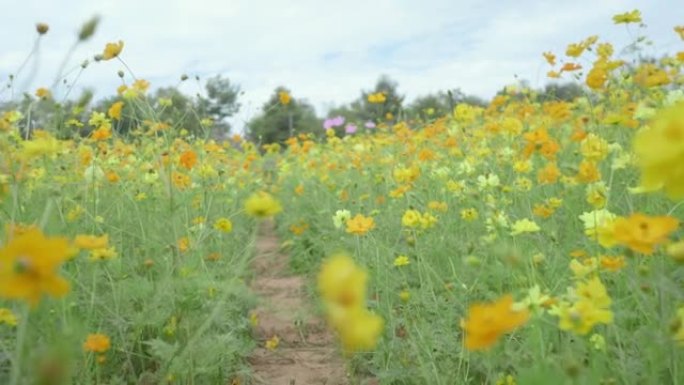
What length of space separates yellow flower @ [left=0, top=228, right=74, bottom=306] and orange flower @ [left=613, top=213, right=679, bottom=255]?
80 centimetres

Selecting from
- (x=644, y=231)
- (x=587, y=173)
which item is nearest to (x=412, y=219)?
(x=587, y=173)

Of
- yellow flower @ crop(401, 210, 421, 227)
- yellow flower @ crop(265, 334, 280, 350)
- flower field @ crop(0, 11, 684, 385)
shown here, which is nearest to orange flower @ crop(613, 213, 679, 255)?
flower field @ crop(0, 11, 684, 385)

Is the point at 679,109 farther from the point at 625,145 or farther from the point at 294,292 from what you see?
the point at 294,292

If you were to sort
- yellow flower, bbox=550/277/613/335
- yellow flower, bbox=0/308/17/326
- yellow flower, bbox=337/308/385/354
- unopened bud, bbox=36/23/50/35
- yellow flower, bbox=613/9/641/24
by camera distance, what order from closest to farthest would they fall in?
yellow flower, bbox=337/308/385/354 → yellow flower, bbox=550/277/613/335 → yellow flower, bbox=0/308/17/326 → unopened bud, bbox=36/23/50/35 → yellow flower, bbox=613/9/641/24

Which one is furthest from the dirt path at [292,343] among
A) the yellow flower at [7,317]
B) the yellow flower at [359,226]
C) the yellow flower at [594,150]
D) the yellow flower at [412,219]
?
the yellow flower at [594,150]

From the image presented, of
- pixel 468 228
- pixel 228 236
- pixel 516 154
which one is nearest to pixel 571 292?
pixel 468 228

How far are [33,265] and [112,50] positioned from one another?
4.35 feet

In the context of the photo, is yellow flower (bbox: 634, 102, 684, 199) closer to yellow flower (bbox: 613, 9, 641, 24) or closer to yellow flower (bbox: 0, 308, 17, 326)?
yellow flower (bbox: 0, 308, 17, 326)

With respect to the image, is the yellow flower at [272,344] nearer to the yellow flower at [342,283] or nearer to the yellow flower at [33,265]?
the yellow flower at [33,265]

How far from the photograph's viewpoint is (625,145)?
8.67 feet

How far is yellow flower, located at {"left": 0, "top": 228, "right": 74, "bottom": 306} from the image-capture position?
0.68 m

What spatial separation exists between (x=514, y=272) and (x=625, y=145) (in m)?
1.29

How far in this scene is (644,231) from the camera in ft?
3.12

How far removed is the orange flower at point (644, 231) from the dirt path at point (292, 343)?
0.73 m
